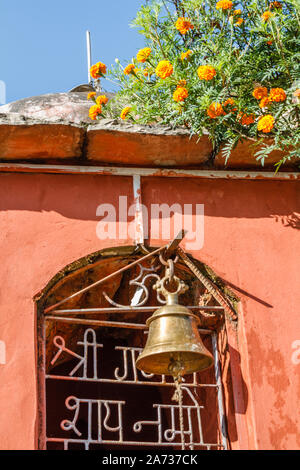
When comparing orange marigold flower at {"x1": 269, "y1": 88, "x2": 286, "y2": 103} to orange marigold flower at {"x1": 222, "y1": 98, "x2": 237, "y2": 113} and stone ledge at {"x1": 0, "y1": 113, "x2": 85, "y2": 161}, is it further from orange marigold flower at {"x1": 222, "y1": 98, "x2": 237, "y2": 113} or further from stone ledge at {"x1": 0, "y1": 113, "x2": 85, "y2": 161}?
stone ledge at {"x1": 0, "y1": 113, "x2": 85, "y2": 161}

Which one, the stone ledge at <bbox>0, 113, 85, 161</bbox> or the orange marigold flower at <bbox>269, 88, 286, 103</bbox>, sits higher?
the orange marigold flower at <bbox>269, 88, 286, 103</bbox>

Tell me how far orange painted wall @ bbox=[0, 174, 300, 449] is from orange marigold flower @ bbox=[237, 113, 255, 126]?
1.57 feet

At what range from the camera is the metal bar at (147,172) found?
15.8 feet

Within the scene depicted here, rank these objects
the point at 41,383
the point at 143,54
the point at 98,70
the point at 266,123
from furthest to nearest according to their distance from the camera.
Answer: the point at 98,70
the point at 143,54
the point at 266,123
the point at 41,383

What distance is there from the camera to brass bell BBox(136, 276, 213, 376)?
396cm

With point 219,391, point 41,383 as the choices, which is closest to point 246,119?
point 219,391

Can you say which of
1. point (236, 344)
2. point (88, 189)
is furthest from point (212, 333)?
point (88, 189)

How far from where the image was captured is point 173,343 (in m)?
3.94

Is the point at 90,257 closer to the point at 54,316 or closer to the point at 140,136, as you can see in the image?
the point at 54,316

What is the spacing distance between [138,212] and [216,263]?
63cm

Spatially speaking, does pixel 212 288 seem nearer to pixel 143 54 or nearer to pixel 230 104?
pixel 230 104

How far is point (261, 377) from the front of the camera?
175 inches

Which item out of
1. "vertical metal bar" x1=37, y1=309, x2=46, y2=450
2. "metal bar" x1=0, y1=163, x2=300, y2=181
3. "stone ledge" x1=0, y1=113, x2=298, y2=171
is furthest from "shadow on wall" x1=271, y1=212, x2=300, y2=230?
"vertical metal bar" x1=37, y1=309, x2=46, y2=450
